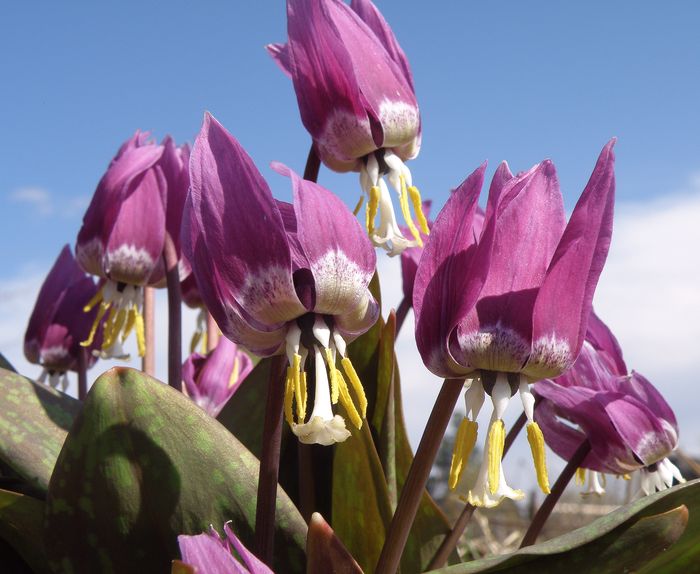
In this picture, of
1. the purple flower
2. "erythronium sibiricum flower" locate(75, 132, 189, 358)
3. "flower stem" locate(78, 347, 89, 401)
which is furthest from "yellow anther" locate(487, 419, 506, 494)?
"flower stem" locate(78, 347, 89, 401)

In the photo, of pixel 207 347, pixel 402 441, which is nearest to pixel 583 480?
pixel 402 441

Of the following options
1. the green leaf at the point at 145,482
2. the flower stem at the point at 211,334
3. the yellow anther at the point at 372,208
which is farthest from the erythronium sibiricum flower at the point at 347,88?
the flower stem at the point at 211,334

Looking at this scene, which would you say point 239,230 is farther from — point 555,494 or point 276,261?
point 555,494

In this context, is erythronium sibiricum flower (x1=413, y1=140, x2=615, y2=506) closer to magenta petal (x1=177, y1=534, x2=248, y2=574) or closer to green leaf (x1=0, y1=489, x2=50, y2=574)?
magenta petal (x1=177, y1=534, x2=248, y2=574)

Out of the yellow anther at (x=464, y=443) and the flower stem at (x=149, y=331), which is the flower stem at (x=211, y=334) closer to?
the flower stem at (x=149, y=331)

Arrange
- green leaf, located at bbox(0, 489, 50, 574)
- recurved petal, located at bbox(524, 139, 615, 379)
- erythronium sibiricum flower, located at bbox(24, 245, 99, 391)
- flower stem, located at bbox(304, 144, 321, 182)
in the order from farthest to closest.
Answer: erythronium sibiricum flower, located at bbox(24, 245, 99, 391) < flower stem, located at bbox(304, 144, 321, 182) < green leaf, located at bbox(0, 489, 50, 574) < recurved petal, located at bbox(524, 139, 615, 379)

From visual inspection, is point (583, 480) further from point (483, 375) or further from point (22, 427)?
point (22, 427)

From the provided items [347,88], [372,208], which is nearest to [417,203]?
[372,208]
